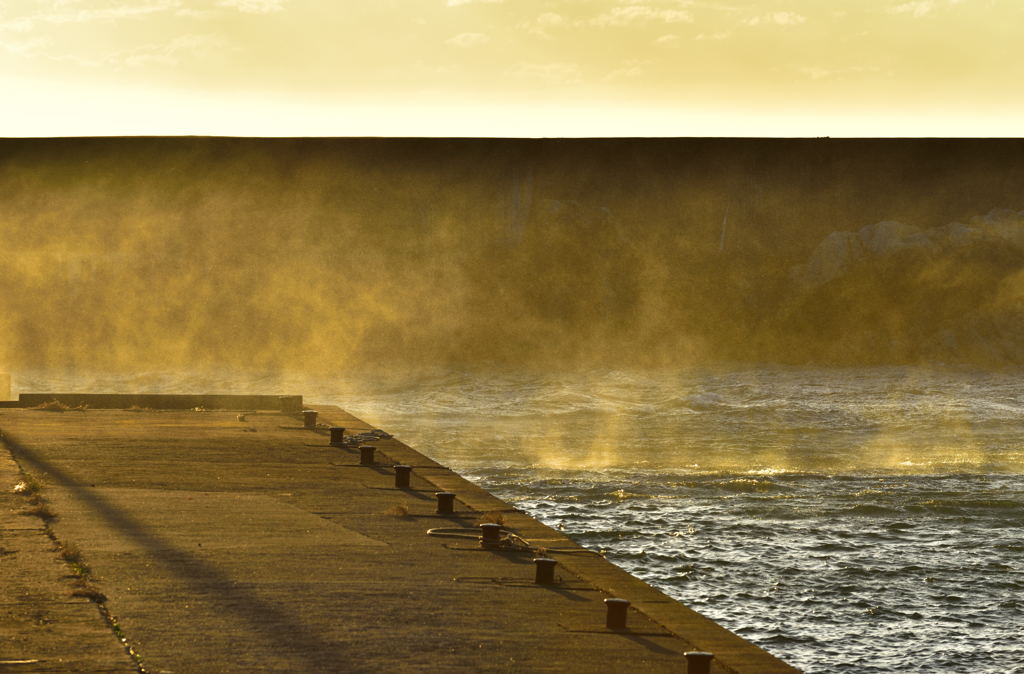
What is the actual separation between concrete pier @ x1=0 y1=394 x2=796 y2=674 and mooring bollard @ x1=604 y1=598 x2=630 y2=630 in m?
0.04

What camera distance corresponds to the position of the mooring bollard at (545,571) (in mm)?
8344

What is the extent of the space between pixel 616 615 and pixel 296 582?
1.89m

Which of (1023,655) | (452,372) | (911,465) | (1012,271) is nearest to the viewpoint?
(1023,655)

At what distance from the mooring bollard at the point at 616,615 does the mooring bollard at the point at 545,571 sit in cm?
107

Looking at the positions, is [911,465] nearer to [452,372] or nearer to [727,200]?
[452,372]

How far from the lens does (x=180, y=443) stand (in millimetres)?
15727

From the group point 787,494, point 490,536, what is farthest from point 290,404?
point 490,536

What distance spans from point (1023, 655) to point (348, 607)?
5537 millimetres

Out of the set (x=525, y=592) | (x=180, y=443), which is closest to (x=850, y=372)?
(x=180, y=443)

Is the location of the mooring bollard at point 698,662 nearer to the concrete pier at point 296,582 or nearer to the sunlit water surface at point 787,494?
the concrete pier at point 296,582

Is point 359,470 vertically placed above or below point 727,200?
below

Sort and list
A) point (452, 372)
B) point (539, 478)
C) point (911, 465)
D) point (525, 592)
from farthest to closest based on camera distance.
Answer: point (452, 372)
point (911, 465)
point (539, 478)
point (525, 592)

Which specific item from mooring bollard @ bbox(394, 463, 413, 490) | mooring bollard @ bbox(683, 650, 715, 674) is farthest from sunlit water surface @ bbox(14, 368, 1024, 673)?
mooring bollard @ bbox(683, 650, 715, 674)

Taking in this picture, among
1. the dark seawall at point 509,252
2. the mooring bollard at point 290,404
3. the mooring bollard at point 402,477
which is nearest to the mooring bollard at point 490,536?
the mooring bollard at point 402,477
